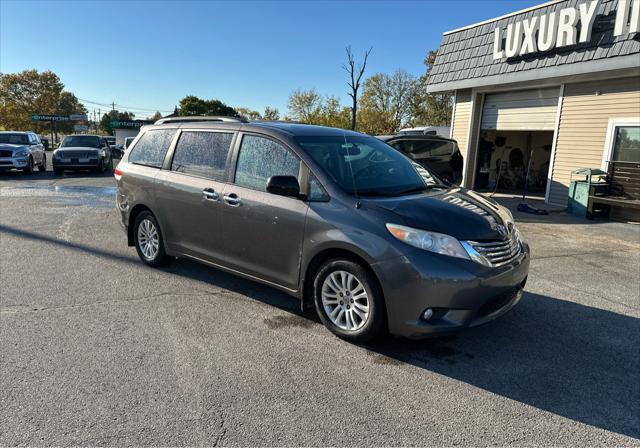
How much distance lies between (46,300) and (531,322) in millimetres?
4714

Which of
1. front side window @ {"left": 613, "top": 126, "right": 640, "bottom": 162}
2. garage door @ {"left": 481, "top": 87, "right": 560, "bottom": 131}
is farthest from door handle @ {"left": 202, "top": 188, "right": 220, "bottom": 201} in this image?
garage door @ {"left": 481, "top": 87, "right": 560, "bottom": 131}

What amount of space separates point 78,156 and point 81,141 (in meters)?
1.67

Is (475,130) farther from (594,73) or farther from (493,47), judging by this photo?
(594,73)

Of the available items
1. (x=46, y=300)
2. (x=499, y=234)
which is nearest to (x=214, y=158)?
(x=46, y=300)

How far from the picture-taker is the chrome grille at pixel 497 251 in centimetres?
341

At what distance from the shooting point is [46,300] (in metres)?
4.49

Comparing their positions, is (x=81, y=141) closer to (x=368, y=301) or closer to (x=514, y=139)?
(x=514, y=139)

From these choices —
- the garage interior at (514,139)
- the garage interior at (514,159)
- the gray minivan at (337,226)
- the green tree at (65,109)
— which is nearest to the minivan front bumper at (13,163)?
the gray minivan at (337,226)

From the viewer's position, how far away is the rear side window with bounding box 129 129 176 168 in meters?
5.31

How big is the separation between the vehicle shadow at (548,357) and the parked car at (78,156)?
15.4 m

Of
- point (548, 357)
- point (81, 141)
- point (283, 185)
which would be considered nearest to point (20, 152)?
point (81, 141)

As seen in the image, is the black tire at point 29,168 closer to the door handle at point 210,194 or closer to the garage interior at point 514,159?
the door handle at point 210,194

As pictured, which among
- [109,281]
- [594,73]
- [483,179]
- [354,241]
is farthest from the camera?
[483,179]

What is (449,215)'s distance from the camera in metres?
3.55
